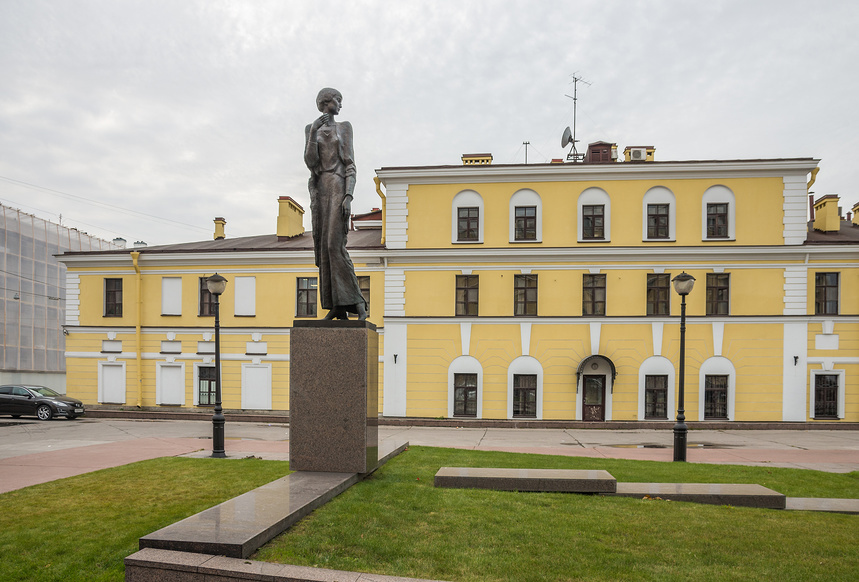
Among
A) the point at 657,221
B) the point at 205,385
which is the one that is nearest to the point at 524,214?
the point at 657,221

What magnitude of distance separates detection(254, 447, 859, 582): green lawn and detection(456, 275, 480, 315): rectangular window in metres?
17.1

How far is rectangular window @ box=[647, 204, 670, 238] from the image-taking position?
981 inches

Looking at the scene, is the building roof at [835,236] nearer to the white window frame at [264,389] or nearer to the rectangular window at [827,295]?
the rectangular window at [827,295]

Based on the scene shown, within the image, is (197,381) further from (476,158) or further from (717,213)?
(717,213)

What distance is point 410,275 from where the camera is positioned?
25391mm

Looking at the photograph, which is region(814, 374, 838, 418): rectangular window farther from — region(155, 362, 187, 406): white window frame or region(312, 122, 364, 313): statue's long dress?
region(155, 362, 187, 406): white window frame

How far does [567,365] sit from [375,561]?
2038 centimetres

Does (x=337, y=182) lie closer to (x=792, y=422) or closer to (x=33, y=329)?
(x=792, y=422)

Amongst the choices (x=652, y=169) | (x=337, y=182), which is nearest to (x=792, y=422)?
(x=652, y=169)

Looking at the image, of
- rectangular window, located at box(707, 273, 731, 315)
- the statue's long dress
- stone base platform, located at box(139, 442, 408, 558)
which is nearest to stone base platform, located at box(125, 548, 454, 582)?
stone base platform, located at box(139, 442, 408, 558)

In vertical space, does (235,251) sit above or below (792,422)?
above

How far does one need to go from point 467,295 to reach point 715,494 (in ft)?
58.4

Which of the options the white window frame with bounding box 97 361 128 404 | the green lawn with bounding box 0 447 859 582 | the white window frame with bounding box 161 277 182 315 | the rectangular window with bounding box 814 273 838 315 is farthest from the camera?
the white window frame with bounding box 161 277 182 315

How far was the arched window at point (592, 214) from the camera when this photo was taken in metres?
25.0
